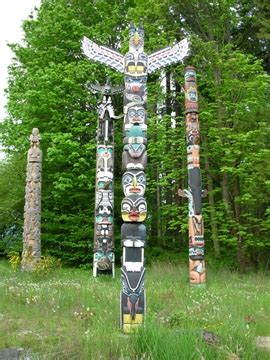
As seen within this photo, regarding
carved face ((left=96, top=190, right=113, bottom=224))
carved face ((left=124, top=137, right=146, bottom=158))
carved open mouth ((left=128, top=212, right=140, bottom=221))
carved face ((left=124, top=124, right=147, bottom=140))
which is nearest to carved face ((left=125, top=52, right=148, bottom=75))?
carved face ((left=124, top=124, right=147, bottom=140))

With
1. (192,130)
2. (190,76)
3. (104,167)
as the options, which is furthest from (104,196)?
(190,76)

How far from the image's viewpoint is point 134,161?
724cm

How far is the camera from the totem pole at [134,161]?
259 inches

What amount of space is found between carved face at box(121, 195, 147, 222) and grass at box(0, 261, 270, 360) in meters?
1.44

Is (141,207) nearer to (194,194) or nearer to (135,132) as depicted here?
(135,132)

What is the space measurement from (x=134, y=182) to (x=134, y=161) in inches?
14.2

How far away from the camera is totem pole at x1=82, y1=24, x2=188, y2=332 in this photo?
657 centimetres

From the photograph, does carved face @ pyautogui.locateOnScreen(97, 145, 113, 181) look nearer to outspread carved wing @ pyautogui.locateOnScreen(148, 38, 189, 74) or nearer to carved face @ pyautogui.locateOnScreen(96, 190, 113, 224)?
carved face @ pyautogui.locateOnScreen(96, 190, 113, 224)

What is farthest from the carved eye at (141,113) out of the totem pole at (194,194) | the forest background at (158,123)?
the forest background at (158,123)

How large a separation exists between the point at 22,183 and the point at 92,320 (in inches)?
575

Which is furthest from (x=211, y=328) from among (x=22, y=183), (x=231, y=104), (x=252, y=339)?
(x=22, y=183)

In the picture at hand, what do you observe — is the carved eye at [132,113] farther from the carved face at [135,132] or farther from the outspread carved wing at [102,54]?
the outspread carved wing at [102,54]

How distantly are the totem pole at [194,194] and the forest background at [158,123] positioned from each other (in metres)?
1.42

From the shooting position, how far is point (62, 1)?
2083 cm
